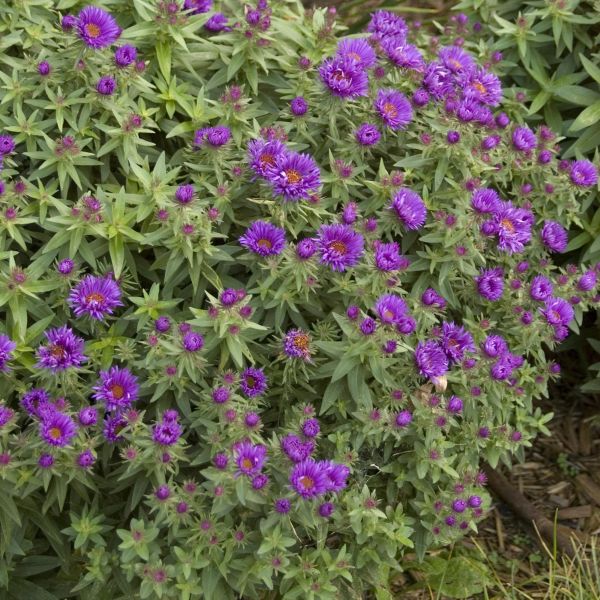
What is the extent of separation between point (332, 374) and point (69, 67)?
1584 millimetres

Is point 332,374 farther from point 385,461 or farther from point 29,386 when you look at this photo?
point 29,386

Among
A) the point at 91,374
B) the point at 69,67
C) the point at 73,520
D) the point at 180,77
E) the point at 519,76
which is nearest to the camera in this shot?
the point at 73,520

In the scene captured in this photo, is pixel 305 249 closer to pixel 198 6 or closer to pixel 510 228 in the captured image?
pixel 510 228

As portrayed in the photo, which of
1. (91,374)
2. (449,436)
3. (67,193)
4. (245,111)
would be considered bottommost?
(449,436)

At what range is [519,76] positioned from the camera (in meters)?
4.73

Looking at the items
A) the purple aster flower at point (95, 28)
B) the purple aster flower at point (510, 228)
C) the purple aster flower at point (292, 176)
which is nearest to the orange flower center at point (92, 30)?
the purple aster flower at point (95, 28)

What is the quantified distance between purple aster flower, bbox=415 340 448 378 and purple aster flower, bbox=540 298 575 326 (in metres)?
0.52

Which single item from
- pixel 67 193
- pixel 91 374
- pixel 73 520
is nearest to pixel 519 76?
pixel 67 193

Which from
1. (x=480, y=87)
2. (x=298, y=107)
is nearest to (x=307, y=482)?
(x=298, y=107)

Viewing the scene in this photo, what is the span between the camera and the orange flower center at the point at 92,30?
3402mm

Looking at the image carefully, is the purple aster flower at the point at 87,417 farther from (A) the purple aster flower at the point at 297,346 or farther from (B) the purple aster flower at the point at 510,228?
(B) the purple aster flower at the point at 510,228

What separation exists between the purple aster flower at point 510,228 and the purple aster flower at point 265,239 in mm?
869

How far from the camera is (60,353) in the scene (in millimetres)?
3025

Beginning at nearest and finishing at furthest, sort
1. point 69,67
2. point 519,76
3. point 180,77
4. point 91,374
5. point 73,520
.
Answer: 1. point 73,520
2. point 91,374
3. point 69,67
4. point 180,77
5. point 519,76
